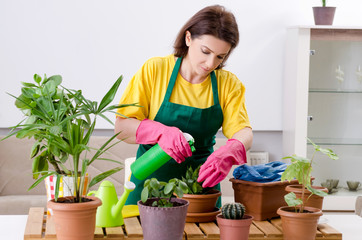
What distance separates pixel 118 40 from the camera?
3.87 metres

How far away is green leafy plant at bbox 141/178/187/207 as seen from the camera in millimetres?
1395

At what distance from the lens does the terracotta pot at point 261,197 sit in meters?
1.72

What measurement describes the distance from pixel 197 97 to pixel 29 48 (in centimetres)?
206

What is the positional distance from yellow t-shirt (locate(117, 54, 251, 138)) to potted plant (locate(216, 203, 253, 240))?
0.64 metres

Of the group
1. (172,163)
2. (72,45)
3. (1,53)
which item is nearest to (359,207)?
(172,163)

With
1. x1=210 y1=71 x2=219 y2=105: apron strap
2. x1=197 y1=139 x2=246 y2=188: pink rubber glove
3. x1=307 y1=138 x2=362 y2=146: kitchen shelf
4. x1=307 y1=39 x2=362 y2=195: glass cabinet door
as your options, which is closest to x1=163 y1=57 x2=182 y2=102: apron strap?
x1=210 y1=71 x2=219 y2=105: apron strap

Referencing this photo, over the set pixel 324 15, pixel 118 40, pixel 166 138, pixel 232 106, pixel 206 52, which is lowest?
pixel 166 138

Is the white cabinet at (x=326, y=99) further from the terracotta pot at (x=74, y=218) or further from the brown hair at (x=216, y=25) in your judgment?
the terracotta pot at (x=74, y=218)

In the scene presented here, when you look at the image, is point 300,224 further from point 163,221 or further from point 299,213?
point 163,221

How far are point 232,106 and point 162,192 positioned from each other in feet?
2.40

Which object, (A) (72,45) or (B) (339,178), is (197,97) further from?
(B) (339,178)

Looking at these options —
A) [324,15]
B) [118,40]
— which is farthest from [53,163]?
[324,15]

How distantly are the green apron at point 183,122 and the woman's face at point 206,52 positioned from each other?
0.37 feet

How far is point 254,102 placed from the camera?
3994 mm
